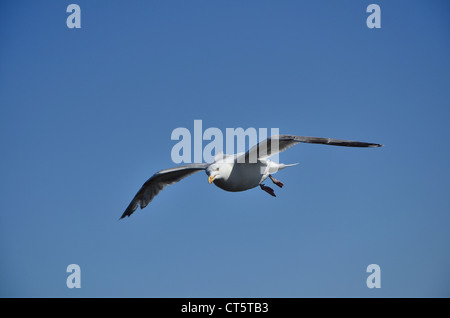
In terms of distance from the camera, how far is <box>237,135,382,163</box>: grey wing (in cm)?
1066

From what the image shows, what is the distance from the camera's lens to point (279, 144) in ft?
38.2

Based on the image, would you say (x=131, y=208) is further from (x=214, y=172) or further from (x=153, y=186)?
(x=214, y=172)

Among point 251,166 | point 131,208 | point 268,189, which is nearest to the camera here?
point 251,166

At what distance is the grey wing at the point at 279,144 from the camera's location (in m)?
10.7

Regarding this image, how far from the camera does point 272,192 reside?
1391 cm

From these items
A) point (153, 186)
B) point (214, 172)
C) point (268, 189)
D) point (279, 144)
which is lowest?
point (268, 189)

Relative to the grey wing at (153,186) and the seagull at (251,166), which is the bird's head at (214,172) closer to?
the seagull at (251,166)

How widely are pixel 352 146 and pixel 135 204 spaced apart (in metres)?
7.95

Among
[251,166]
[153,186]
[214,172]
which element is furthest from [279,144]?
[153,186]
